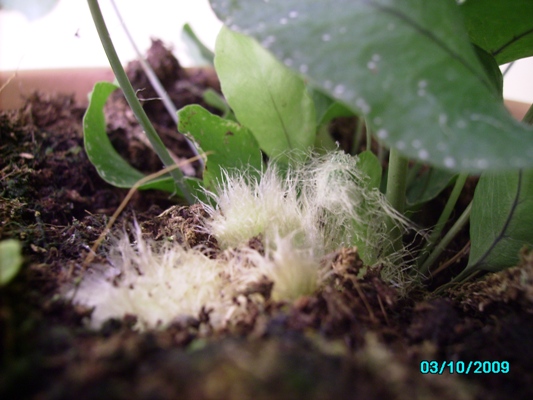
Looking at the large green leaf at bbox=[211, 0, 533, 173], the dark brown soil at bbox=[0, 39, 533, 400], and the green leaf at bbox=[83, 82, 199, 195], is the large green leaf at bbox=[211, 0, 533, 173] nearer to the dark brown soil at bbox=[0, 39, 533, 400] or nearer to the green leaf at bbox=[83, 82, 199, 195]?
the dark brown soil at bbox=[0, 39, 533, 400]

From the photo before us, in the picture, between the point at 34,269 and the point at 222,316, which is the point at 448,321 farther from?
the point at 34,269

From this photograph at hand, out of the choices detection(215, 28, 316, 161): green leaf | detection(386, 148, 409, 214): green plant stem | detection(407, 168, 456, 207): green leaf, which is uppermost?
detection(215, 28, 316, 161): green leaf

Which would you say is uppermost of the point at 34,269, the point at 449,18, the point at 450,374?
the point at 449,18

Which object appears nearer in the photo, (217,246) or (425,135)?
(425,135)

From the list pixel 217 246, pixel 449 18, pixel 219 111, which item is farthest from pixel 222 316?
pixel 219 111

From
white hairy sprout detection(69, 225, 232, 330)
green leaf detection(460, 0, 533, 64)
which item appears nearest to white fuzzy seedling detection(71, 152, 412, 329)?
white hairy sprout detection(69, 225, 232, 330)
